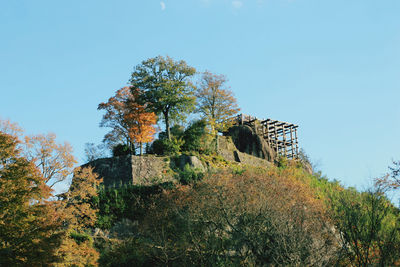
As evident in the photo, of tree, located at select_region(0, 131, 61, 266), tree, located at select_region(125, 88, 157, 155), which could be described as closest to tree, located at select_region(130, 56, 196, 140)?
tree, located at select_region(125, 88, 157, 155)

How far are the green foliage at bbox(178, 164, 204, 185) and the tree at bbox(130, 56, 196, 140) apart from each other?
5.10m

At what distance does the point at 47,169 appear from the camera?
20203 millimetres

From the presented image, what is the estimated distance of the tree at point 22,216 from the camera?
1346 centimetres

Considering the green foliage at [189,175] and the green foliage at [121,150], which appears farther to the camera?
the green foliage at [121,150]

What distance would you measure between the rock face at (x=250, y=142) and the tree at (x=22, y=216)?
76.2 feet

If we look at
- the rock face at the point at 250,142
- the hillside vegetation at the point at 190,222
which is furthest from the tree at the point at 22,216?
the rock face at the point at 250,142

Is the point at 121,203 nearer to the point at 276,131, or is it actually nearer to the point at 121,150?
the point at 121,150

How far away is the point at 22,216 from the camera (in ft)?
47.6

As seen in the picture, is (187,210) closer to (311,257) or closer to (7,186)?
(311,257)

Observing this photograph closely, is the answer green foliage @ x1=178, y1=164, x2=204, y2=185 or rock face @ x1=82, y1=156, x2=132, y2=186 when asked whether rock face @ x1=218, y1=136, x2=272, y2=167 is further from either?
rock face @ x1=82, y1=156, x2=132, y2=186

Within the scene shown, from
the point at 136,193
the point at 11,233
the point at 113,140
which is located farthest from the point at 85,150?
the point at 11,233

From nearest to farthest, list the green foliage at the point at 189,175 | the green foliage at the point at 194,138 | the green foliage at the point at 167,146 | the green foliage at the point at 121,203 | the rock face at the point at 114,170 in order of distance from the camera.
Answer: the green foliage at the point at 121,203 → the green foliage at the point at 189,175 → the rock face at the point at 114,170 → the green foliage at the point at 167,146 → the green foliage at the point at 194,138

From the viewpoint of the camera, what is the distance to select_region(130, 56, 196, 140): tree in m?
30.2

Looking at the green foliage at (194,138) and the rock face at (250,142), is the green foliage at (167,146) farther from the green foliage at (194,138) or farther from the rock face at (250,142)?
the rock face at (250,142)
